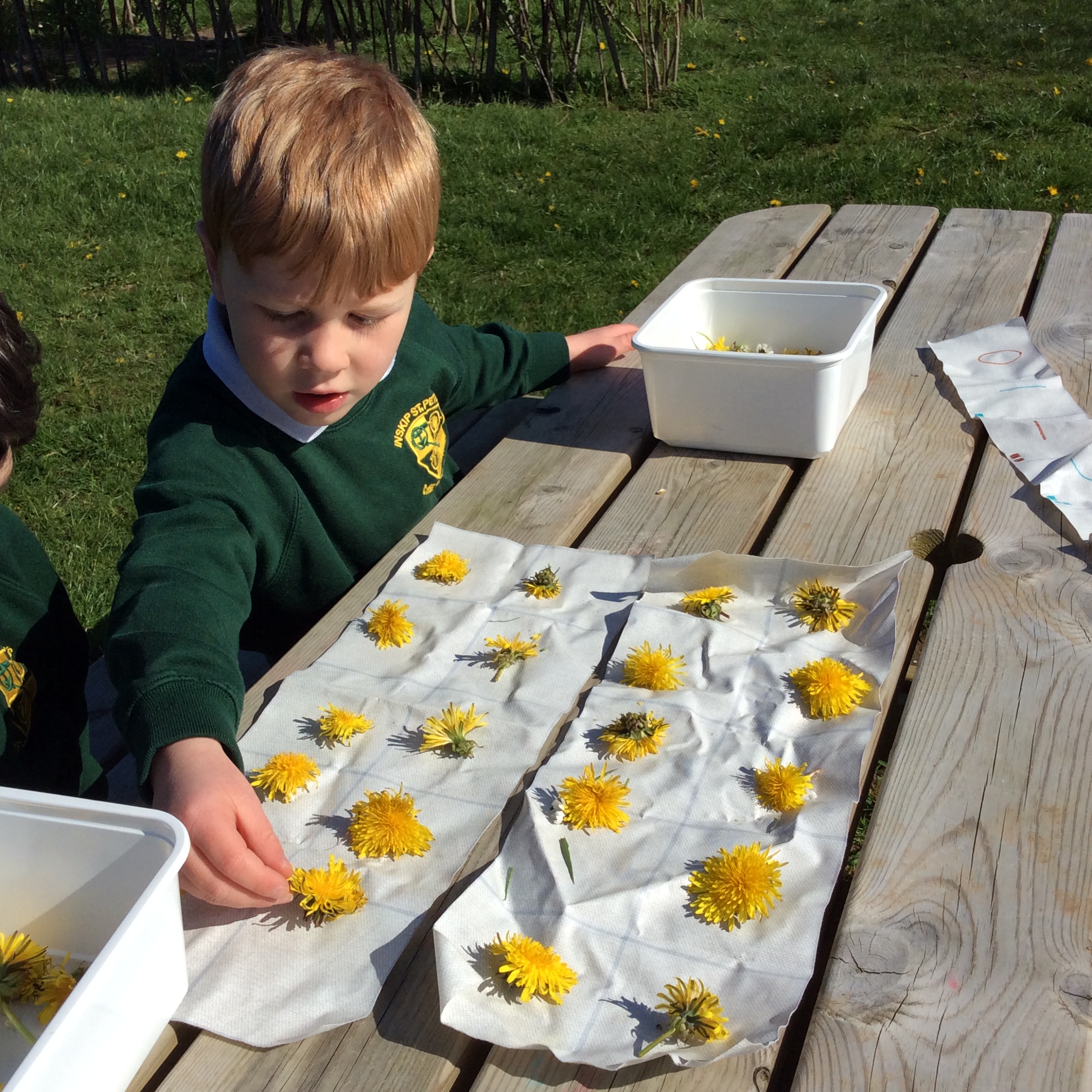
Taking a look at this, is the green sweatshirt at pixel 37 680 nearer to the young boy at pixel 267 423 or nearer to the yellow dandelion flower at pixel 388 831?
the young boy at pixel 267 423

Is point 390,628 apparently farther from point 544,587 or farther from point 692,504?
point 692,504

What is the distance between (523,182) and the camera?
5492 mm

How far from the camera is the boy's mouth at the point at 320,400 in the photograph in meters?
1.61

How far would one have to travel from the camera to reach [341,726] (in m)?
1.25

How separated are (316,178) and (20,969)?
99cm

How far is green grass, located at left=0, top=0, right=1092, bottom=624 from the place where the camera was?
3885 millimetres

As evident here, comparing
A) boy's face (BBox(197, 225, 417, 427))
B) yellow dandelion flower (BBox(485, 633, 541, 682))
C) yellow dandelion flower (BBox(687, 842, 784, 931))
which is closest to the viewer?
yellow dandelion flower (BBox(687, 842, 784, 931))

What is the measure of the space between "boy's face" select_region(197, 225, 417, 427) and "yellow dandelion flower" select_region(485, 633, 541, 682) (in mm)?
454

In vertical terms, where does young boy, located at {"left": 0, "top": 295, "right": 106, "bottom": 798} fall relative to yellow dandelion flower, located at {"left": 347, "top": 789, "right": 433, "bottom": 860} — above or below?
below

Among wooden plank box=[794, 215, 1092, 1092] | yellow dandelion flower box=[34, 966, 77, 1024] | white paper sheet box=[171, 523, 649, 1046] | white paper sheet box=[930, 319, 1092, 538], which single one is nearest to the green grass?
white paper sheet box=[171, 523, 649, 1046]

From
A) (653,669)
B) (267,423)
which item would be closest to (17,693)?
(267,423)

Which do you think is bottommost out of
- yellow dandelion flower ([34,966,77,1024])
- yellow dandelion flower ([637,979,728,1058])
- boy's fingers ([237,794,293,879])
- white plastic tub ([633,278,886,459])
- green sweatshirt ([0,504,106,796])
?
green sweatshirt ([0,504,106,796])

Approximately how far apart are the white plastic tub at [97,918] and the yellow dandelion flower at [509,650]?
0.53 metres

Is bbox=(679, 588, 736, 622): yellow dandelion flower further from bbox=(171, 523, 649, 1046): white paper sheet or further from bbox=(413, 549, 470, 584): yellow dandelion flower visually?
bbox=(413, 549, 470, 584): yellow dandelion flower
